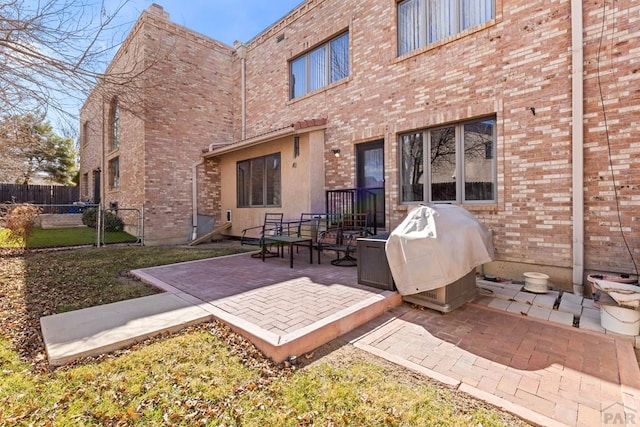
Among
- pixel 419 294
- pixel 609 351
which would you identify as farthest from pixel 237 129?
pixel 609 351

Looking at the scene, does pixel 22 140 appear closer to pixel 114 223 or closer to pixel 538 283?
pixel 114 223

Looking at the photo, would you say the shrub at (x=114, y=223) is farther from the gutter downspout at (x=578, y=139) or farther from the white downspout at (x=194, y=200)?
the gutter downspout at (x=578, y=139)

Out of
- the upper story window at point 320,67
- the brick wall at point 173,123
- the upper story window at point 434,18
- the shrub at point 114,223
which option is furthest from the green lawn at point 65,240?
the upper story window at point 434,18

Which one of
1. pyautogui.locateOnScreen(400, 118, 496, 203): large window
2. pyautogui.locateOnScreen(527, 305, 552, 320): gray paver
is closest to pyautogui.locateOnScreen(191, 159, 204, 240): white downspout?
pyautogui.locateOnScreen(400, 118, 496, 203): large window

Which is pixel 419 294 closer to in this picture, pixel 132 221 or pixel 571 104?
pixel 571 104

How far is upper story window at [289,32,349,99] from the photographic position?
8086 mm

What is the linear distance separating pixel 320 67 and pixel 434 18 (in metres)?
3.38

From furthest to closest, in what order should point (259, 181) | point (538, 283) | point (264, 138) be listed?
point (259, 181)
point (264, 138)
point (538, 283)

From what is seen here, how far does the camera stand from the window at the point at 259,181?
9.18 metres

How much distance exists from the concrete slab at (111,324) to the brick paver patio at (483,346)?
0.46 meters

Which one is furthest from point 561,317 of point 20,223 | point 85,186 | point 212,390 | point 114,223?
point 85,186

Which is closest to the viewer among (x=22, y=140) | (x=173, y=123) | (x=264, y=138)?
(x=22, y=140)

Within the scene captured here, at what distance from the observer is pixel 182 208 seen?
10.5 metres

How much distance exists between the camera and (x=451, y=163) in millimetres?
6004
